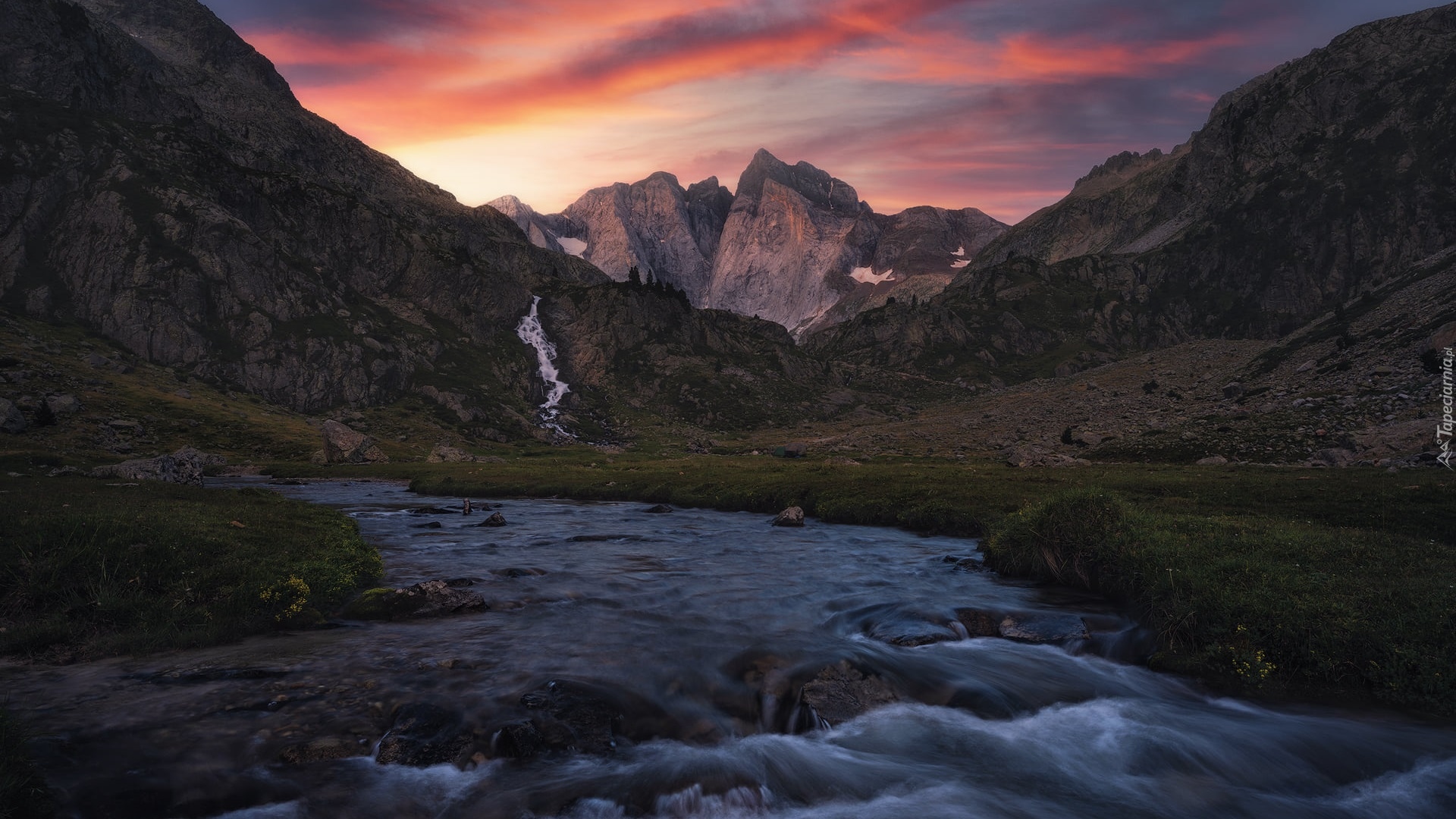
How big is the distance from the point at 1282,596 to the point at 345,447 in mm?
114441

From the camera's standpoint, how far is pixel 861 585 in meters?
24.8

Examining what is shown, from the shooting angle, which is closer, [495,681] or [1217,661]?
[495,681]

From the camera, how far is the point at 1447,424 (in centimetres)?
4053

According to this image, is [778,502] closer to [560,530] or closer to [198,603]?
[560,530]

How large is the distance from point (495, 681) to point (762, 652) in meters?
6.75

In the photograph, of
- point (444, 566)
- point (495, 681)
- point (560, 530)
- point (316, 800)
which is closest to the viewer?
point (316, 800)

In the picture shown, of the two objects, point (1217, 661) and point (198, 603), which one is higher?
point (1217, 661)

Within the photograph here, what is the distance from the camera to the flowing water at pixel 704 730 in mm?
10242

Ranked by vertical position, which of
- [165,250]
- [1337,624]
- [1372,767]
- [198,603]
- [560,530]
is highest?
[165,250]

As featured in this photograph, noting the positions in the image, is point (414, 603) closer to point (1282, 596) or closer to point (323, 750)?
point (323, 750)

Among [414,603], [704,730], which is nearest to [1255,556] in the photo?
[704,730]

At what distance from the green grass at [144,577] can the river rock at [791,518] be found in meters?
24.8

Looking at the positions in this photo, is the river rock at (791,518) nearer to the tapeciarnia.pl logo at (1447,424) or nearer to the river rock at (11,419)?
the tapeciarnia.pl logo at (1447,424)

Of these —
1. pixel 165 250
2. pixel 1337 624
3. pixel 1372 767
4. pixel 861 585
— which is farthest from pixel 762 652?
pixel 165 250
